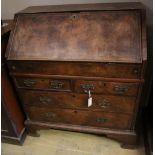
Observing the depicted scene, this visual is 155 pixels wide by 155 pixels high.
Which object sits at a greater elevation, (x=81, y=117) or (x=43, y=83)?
(x=43, y=83)

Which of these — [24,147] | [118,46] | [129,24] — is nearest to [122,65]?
[118,46]

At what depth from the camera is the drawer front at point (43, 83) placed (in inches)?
57.1

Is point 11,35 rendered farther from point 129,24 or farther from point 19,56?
point 129,24

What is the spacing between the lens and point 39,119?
1.76m

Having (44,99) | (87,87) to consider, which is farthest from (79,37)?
(44,99)

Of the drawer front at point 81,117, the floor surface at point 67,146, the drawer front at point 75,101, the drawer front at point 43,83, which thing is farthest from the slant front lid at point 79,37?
the floor surface at point 67,146

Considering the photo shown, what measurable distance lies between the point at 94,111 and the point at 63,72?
0.41 metres

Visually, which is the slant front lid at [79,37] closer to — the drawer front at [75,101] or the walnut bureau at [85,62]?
the walnut bureau at [85,62]

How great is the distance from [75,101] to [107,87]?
11.3 inches

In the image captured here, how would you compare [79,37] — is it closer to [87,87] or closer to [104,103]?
[87,87]

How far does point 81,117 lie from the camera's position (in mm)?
1637

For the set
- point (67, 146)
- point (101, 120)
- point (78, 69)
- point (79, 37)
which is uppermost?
point (79, 37)

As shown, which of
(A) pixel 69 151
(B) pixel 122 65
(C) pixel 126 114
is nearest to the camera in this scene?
(B) pixel 122 65

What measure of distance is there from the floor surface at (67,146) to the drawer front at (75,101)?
1.30 ft
